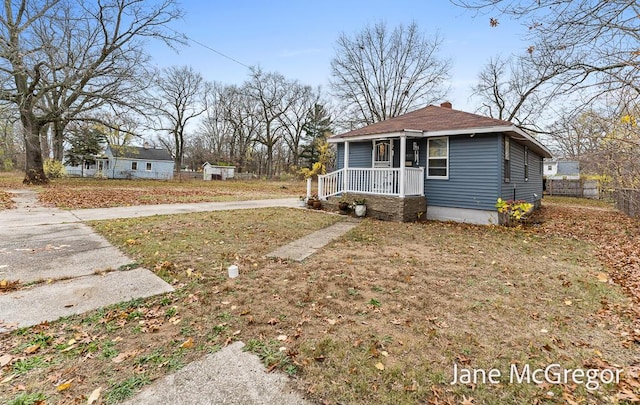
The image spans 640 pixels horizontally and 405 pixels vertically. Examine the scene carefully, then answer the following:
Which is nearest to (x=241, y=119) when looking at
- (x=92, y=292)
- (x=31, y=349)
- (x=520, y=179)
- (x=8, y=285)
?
(x=520, y=179)

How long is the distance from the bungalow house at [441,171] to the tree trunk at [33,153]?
1850 cm

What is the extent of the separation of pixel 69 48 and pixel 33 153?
23.5 ft

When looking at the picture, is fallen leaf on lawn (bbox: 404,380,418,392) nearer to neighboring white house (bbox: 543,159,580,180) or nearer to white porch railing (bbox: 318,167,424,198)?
white porch railing (bbox: 318,167,424,198)

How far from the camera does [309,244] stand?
248 inches

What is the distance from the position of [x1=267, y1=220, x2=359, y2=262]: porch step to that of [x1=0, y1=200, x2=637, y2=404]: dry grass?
33 centimetres

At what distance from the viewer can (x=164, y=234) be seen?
6.43 m

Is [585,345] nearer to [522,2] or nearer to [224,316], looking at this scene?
[224,316]

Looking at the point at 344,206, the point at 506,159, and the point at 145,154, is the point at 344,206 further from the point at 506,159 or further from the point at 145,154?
the point at 145,154

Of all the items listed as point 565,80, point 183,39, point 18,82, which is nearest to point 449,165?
point 565,80

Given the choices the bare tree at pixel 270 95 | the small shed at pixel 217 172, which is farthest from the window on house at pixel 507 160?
the small shed at pixel 217 172

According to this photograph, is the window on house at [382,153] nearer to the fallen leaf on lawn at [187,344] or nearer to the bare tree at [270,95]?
the fallen leaf on lawn at [187,344]

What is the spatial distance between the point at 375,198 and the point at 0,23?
2116 cm

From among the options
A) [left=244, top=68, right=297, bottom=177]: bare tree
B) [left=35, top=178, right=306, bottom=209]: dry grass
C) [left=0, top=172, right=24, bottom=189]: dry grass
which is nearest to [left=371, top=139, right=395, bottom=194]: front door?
[left=35, top=178, right=306, bottom=209]: dry grass

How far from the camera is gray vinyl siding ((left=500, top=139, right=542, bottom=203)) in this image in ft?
32.8
